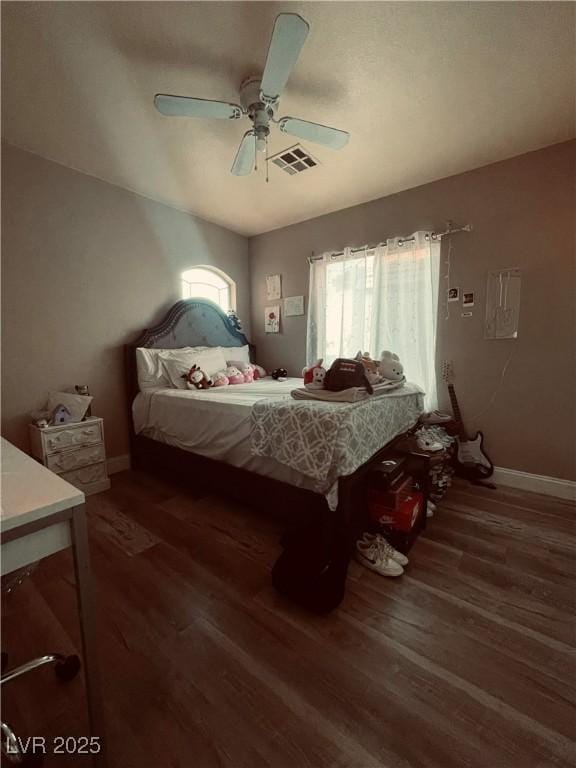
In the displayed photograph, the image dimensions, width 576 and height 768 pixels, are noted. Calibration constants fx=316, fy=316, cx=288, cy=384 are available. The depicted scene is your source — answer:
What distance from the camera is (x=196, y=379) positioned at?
2.84 meters

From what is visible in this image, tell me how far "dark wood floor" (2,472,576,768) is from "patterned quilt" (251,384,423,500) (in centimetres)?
56

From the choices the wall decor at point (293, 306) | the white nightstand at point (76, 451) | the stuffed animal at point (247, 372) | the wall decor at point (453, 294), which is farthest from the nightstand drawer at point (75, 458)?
the wall decor at point (453, 294)

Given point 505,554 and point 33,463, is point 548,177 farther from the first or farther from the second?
point 33,463

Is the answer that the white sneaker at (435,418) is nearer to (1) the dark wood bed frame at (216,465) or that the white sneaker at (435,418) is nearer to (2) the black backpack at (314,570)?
(1) the dark wood bed frame at (216,465)

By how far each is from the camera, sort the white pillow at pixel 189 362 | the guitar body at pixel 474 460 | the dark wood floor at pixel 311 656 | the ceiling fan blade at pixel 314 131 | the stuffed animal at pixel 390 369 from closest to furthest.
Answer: the dark wood floor at pixel 311 656
the ceiling fan blade at pixel 314 131
the stuffed animal at pixel 390 369
the guitar body at pixel 474 460
the white pillow at pixel 189 362

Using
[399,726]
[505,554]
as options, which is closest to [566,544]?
[505,554]

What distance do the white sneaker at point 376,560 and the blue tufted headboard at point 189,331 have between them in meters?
2.36

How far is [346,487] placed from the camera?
155 cm

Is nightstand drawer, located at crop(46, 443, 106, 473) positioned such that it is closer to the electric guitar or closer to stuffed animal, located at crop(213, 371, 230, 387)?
stuffed animal, located at crop(213, 371, 230, 387)

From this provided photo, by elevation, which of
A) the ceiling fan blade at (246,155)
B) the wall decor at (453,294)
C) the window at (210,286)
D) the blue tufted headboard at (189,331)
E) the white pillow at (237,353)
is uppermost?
the ceiling fan blade at (246,155)

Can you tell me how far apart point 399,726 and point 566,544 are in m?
1.53

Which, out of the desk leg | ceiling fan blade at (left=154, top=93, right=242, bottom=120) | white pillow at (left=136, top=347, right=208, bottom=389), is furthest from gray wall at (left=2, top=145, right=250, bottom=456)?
the desk leg

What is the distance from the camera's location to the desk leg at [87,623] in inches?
28.5

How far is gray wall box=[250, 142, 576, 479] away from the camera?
2314 mm
